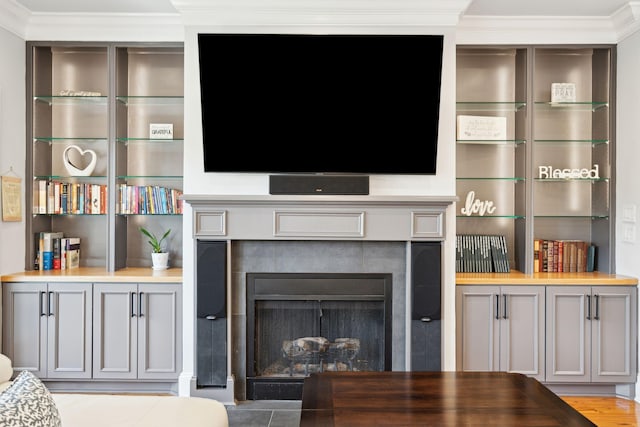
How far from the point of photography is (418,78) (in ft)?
11.6

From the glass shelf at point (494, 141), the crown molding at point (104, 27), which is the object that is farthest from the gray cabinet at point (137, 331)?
the glass shelf at point (494, 141)

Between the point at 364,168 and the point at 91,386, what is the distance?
2.45 metres

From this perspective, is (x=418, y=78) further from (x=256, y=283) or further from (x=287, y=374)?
(x=287, y=374)

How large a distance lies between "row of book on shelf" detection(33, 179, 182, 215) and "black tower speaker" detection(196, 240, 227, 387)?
0.67 meters

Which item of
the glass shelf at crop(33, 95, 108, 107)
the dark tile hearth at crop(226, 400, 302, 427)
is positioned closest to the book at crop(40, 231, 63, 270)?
the glass shelf at crop(33, 95, 108, 107)

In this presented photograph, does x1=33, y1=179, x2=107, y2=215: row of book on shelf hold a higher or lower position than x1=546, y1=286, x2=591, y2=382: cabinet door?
higher

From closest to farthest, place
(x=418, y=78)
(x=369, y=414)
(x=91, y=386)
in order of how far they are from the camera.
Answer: (x=369, y=414) → (x=418, y=78) → (x=91, y=386)

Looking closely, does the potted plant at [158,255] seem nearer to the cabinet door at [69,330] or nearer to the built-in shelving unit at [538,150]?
the cabinet door at [69,330]

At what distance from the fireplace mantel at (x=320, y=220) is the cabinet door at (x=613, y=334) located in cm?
127

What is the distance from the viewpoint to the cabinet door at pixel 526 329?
12.1 feet

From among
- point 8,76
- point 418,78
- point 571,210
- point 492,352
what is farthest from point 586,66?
point 8,76

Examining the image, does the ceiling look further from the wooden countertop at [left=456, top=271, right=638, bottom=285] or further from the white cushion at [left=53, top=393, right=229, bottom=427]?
the white cushion at [left=53, top=393, right=229, bottom=427]

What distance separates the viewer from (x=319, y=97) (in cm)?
353

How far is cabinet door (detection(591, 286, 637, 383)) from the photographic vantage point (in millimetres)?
3680
